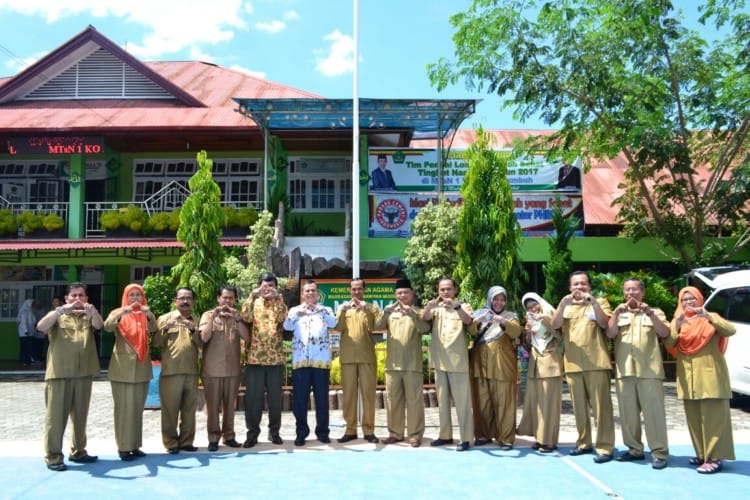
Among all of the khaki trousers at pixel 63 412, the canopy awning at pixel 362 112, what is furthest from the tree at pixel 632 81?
the khaki trousers at pixel 63 412

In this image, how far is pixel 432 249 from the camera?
1134 cm

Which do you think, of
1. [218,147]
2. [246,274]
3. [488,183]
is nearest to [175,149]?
[218,147]

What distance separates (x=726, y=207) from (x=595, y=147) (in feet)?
9.81

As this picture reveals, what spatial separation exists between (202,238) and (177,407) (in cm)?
351

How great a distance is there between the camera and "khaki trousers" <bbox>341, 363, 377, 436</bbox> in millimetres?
6109

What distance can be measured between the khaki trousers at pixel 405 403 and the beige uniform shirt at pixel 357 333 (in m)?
0.32

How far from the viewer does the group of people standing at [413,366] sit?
5273 mm

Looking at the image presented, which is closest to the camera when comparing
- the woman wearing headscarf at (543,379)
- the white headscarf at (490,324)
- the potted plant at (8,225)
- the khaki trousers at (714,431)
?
the khaki trousers at (714,431)

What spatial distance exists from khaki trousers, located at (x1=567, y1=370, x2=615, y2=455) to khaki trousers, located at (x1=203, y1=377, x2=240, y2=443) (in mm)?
3269

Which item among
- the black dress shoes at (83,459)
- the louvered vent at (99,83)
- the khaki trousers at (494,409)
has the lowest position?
the black dress shoes at (83,459)

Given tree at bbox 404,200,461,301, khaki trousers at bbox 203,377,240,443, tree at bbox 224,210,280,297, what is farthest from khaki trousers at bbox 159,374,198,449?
tree at bbox 404,200,461,301

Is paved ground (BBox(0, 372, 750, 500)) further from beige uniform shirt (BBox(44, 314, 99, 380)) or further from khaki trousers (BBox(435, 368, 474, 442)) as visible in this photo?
beige uniform shirt (BBox(44, 314, 99, 380))

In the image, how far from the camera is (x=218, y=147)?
634 inches

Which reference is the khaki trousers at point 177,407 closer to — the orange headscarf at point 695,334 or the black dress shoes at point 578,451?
the black dress shoes at point 578,451
